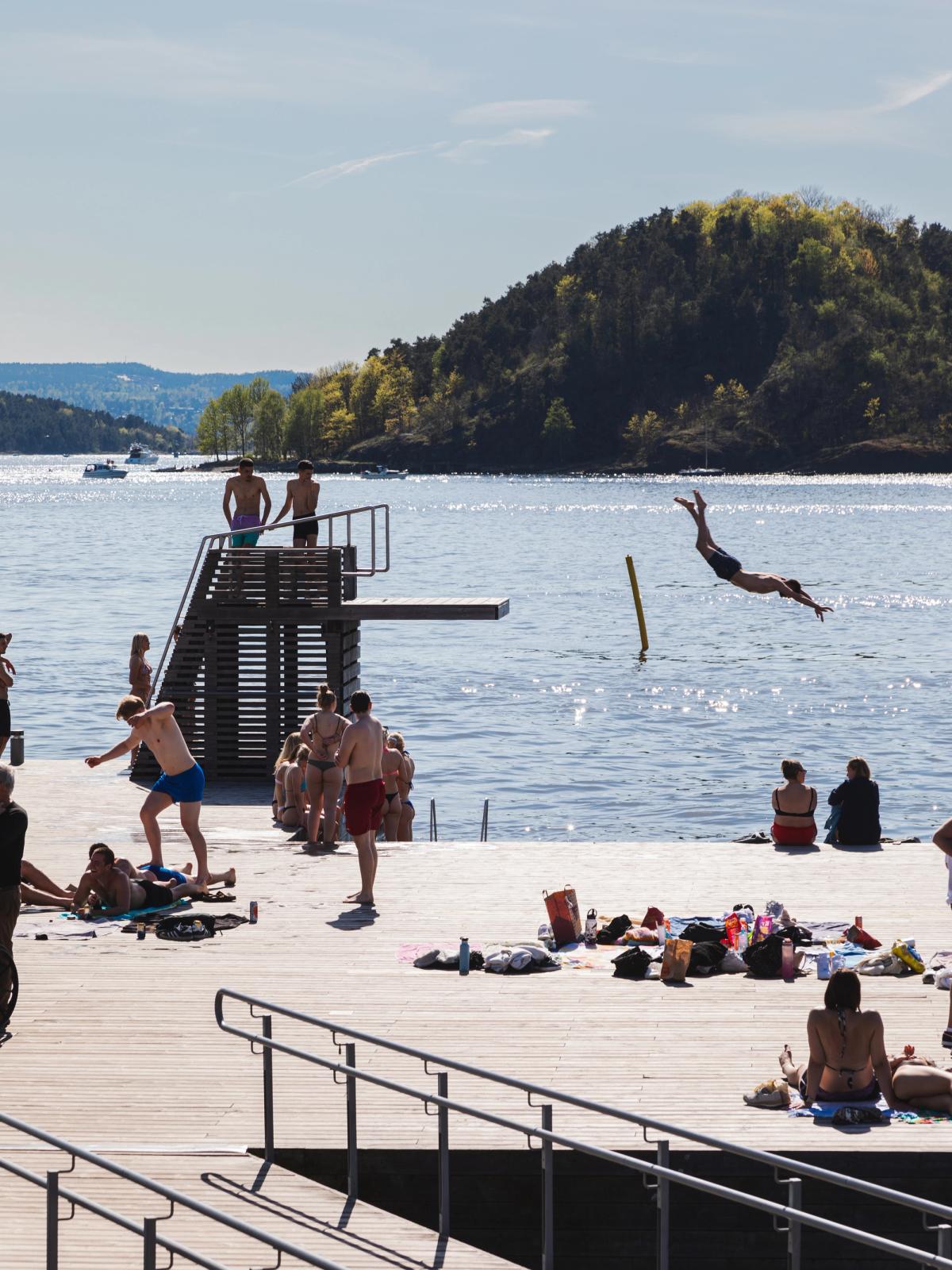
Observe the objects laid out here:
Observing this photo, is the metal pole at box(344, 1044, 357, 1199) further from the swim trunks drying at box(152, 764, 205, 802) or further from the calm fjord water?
the calm fjord water

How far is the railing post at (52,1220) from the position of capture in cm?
661

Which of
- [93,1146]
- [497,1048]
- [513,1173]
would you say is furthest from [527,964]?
[93,1146]

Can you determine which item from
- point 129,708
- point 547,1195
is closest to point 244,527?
point 129,708

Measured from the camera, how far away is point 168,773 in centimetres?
1481

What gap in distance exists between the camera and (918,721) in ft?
147

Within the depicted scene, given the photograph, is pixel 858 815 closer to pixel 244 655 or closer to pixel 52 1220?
pixel 244 655

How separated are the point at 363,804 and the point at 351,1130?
5.91m

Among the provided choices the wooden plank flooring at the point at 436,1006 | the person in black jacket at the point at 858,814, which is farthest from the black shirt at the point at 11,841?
the person in black jacket at the point at 858,814

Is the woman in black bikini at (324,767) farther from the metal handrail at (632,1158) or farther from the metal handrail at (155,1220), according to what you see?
the metal handrail at (155,1220)

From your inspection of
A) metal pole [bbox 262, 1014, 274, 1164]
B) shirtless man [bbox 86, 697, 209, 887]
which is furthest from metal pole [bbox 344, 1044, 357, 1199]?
shirtless man [bbox 86, 697, 209, 887]

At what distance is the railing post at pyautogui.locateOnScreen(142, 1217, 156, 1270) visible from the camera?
232 inches

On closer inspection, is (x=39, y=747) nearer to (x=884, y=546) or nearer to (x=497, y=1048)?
(x=497, y=1048)

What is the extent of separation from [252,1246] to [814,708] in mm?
41864

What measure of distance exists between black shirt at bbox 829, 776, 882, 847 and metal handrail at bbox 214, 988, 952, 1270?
9.32 metres
